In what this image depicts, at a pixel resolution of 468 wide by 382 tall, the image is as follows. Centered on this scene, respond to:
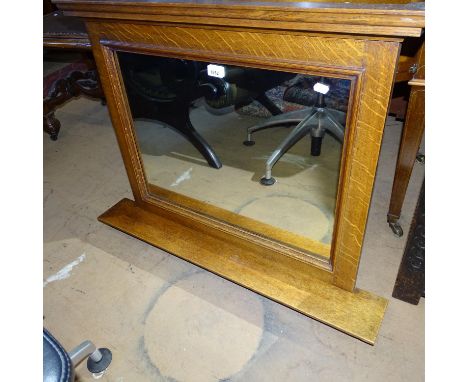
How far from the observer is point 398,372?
1022mm

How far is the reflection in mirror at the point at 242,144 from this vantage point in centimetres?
138

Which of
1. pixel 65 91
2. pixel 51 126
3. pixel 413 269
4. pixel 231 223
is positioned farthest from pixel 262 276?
pixel 65 91

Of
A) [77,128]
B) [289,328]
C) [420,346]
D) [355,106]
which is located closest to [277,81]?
[355,106]

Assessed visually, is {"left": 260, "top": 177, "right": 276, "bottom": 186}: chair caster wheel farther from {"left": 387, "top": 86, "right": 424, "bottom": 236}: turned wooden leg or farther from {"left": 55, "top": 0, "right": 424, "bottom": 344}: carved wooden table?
{"left": 387, "top": 86, "right": 424, "bottom": 236}: turned wooden leg

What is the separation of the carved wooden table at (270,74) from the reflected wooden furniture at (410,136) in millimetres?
256

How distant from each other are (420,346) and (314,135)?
1065 millimetres

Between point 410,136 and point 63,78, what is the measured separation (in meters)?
2.20

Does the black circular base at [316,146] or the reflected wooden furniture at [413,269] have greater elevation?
the black circular base at [316,146]

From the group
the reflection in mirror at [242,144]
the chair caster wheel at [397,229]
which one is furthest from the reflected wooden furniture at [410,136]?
the reflection in mirror at [242,144]

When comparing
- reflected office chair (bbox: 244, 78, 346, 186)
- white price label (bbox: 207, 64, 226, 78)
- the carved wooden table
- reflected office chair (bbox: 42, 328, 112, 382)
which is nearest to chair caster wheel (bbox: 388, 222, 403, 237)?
the carved wooden table

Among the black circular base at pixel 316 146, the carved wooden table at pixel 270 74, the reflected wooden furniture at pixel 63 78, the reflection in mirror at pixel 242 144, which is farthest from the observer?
the black circular base at pixel 316 146

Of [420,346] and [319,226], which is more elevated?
[319,226]

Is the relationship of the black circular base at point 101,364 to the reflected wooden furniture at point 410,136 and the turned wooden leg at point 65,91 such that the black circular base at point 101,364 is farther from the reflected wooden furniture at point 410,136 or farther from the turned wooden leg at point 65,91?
the turned wooden leg at point 65,91

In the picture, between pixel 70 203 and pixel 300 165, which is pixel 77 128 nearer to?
pixel 70 203
